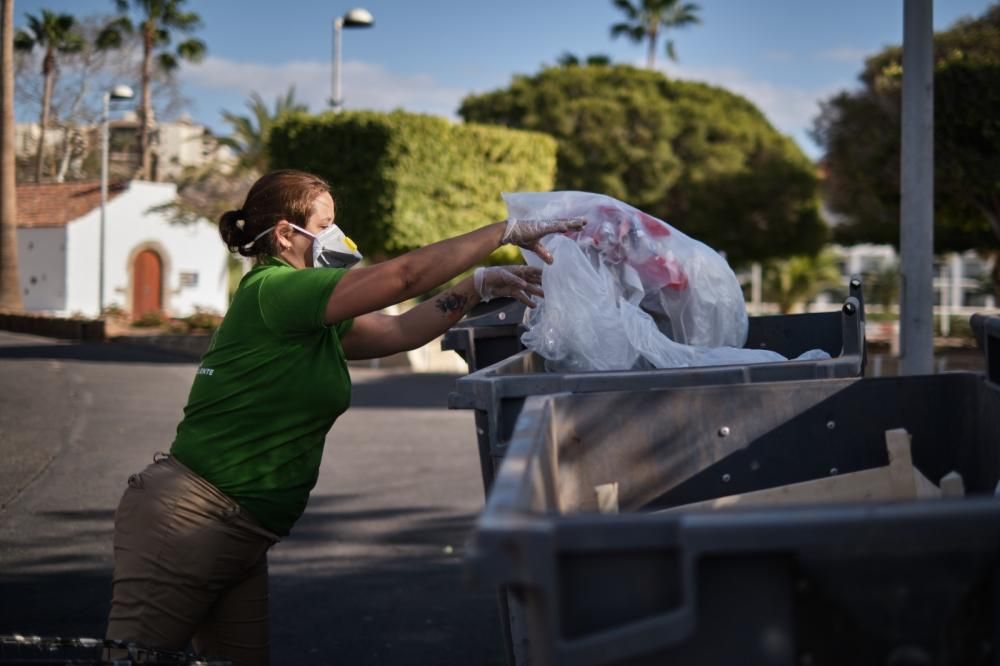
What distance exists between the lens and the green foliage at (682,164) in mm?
35719

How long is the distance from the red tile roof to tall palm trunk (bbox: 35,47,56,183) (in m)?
1.21

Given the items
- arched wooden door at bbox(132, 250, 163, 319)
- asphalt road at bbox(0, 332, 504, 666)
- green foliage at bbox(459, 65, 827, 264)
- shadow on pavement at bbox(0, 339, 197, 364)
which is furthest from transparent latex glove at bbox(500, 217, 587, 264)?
arched wooden door at bbox(132, 250, 163, 319)

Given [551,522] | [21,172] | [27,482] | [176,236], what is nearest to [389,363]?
[27,482]

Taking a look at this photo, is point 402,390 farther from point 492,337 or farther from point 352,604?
point 492,337

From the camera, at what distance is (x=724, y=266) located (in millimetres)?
4590

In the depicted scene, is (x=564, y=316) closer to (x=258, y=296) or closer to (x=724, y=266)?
(x=724, y=266)

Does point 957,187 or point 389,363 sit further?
point 389,363

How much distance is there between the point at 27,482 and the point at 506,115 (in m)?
31.8

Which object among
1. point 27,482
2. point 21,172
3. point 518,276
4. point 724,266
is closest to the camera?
point 518,276

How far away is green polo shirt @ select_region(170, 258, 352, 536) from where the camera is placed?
3143 mm

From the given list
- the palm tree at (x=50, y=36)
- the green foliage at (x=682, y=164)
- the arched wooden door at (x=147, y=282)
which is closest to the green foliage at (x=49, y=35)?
the palm tree at (x=50, y=36)

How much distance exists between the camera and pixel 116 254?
4059 centimetres

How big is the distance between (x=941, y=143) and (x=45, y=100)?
30494mm

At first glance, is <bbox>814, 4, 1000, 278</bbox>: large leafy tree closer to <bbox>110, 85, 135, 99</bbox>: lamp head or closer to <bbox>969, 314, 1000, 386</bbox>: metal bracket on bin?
<bbox>110, 85, 135, 99</bbox>: lamp head
